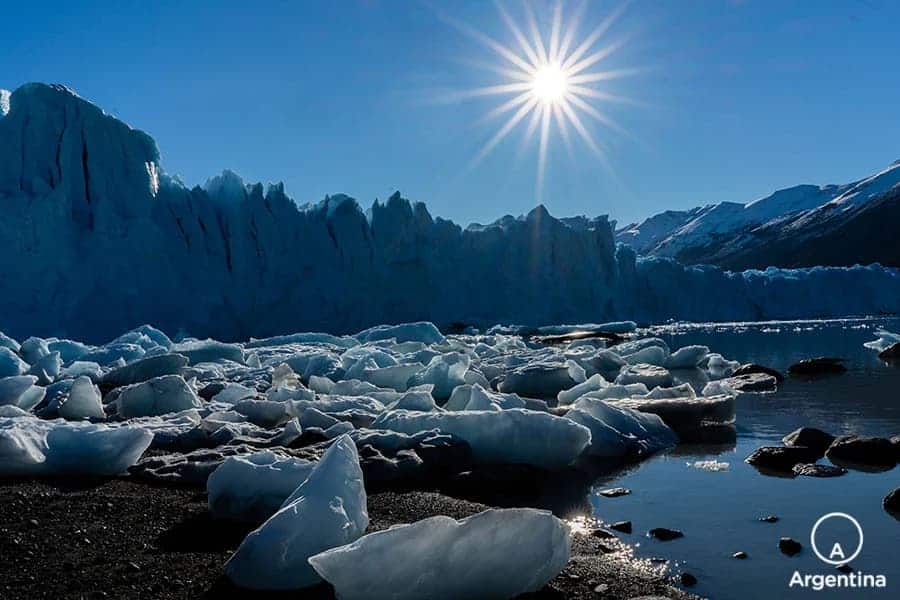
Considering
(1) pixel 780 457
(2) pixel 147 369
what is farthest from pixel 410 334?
(1) pixel 780 457

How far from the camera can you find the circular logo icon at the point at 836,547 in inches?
121

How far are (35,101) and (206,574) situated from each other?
21913 millimetres

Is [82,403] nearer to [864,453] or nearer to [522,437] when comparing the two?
[522,437]

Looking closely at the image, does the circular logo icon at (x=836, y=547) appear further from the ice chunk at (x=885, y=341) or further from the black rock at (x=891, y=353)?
the ice chunk at (x=885, y=341)

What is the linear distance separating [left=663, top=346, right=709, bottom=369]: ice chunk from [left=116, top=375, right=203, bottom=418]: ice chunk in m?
9.45

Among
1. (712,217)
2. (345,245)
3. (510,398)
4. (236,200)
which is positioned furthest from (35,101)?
(712,217)

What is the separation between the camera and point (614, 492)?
14.5 feet

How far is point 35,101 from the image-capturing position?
805 inches

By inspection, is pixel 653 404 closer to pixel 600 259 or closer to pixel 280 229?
pixel 280 229

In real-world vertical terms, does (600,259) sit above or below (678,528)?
above

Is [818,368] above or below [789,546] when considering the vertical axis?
above

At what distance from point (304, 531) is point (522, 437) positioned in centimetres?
265

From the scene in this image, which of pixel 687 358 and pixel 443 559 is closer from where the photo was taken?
pixel 443 559

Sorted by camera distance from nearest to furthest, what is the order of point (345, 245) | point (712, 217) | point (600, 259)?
point (345, 245) → point (600, 259) → point (712, 217)
